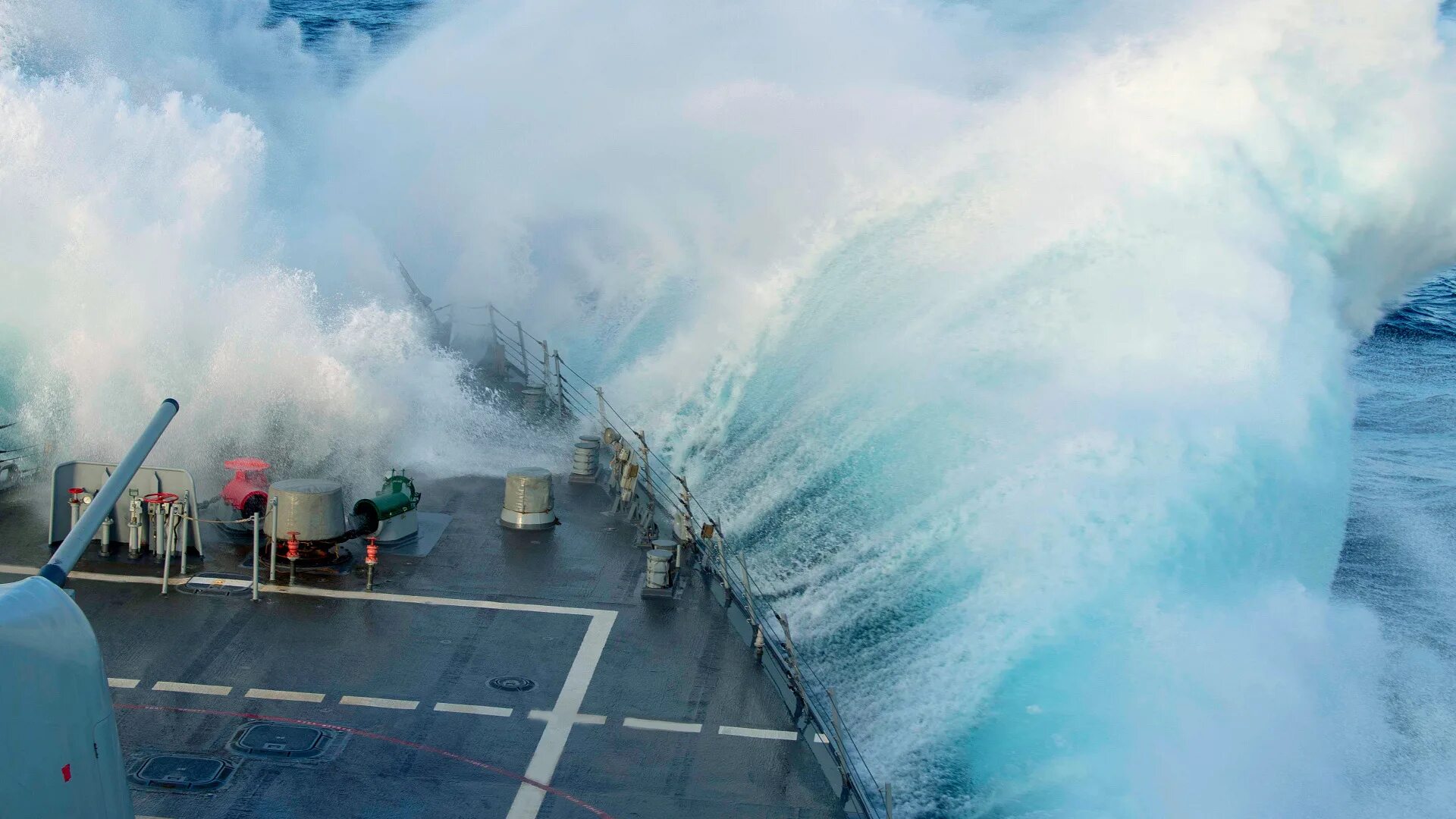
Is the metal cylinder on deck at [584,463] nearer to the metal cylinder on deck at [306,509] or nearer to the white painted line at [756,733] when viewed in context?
the metal cylinder on deck at [306,509]

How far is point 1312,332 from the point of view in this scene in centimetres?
1894

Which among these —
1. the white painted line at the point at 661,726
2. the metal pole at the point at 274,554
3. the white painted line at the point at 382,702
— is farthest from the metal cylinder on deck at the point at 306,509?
the white painted line at the point at 661,726

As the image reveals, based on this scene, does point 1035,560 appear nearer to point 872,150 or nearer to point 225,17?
point 872,150

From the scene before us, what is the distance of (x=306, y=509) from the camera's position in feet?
45.1

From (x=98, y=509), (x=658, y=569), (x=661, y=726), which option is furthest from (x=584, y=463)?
(x=98, y=509)

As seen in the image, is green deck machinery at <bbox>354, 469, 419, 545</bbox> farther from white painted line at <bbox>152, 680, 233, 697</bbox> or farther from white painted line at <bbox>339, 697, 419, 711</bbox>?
white painted line at <bbox>339, 697, 419, 711</bbox>

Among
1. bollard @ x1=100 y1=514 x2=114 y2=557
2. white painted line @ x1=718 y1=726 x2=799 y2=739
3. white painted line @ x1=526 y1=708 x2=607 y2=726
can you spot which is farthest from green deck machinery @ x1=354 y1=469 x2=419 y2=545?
white painted line @ x1=718 y1=726 x2=799 y2=739

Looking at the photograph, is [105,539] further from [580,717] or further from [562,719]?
[580,717]

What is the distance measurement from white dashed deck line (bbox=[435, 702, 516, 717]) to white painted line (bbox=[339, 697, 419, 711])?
216mm

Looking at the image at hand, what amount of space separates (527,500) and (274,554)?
9.83 ft

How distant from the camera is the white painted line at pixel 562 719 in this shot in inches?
390

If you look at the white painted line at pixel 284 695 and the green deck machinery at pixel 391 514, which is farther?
the green deck machinery at pixel 391 514

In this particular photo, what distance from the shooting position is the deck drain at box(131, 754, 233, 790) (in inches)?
384

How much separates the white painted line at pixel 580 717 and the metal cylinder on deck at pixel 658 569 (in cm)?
269
